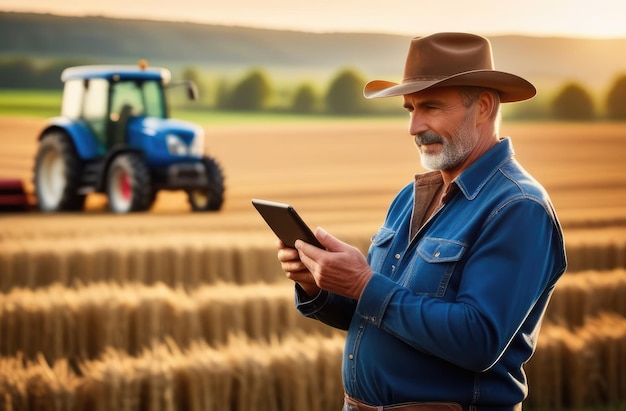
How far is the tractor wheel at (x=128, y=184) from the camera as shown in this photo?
29.3ft

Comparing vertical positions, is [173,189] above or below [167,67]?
below

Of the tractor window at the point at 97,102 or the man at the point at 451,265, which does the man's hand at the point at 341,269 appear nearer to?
the man at the point at 451,265

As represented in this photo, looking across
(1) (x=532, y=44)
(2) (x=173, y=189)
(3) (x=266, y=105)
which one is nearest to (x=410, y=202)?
(2) (x=173, y=189)

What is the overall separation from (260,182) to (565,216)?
3.03 metres

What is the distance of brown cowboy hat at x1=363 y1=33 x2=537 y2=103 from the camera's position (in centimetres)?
199

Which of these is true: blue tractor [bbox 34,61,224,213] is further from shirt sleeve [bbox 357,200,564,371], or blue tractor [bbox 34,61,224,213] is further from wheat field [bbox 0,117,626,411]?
shirt sleeve [bbox 357,200,564,371]

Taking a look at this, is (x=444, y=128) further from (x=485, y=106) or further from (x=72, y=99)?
(x=72, y=99)

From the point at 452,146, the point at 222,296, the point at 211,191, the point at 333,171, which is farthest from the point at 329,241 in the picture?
the point at 333,171

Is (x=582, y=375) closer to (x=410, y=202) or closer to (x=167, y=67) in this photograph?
(x=410, y=202)

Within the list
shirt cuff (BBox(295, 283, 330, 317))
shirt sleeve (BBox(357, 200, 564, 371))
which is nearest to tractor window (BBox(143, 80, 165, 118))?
shirt cuff (BBox(295, 283, 330, 317))

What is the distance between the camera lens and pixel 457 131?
1994 millimetres

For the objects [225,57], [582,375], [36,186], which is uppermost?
[225,57]

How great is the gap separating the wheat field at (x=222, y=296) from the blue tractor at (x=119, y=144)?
0.84 ft

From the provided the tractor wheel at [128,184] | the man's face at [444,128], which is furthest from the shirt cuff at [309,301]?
the tractor wheel at [128,184]
